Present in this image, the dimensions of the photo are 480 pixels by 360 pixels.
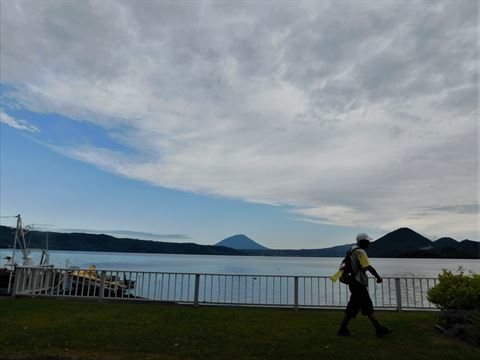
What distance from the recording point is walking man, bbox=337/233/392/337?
8.05 m

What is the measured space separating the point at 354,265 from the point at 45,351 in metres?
5.56

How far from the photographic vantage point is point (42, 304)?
11922mm

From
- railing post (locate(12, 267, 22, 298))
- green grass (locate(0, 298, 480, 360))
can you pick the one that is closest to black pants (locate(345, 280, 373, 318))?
green grass (locate(0, 298, 480, 360))

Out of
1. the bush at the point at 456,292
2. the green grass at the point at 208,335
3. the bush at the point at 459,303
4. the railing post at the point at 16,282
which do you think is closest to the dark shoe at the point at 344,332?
the green grass at the point at 208,335

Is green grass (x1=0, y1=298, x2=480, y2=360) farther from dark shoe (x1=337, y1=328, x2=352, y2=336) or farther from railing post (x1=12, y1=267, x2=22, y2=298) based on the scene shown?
railing post (x1=12, y1=267, x2=22, y2=298)

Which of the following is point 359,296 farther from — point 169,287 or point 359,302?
point 169,287

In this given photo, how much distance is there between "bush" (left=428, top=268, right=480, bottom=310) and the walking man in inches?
76.9

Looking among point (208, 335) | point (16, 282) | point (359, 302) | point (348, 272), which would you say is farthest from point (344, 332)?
point (16, 282)

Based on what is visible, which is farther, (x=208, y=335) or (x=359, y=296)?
(x=359, y=296)

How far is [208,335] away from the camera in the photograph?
8000mm

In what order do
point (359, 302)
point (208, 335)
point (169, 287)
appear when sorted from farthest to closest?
1. point (169, 287)
2. point (359, 302)
3. point (208, 335)

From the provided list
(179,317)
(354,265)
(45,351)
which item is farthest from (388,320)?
(45,351)

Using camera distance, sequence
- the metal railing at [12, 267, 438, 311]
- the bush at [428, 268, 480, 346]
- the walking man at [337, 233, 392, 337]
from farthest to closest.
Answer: the metal railing at [12, 267, 438, 311] < the walking man at [337, 233, 392, 337] < the bush at [428, 268, 480, 346]

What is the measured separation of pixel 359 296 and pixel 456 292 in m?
2.56
